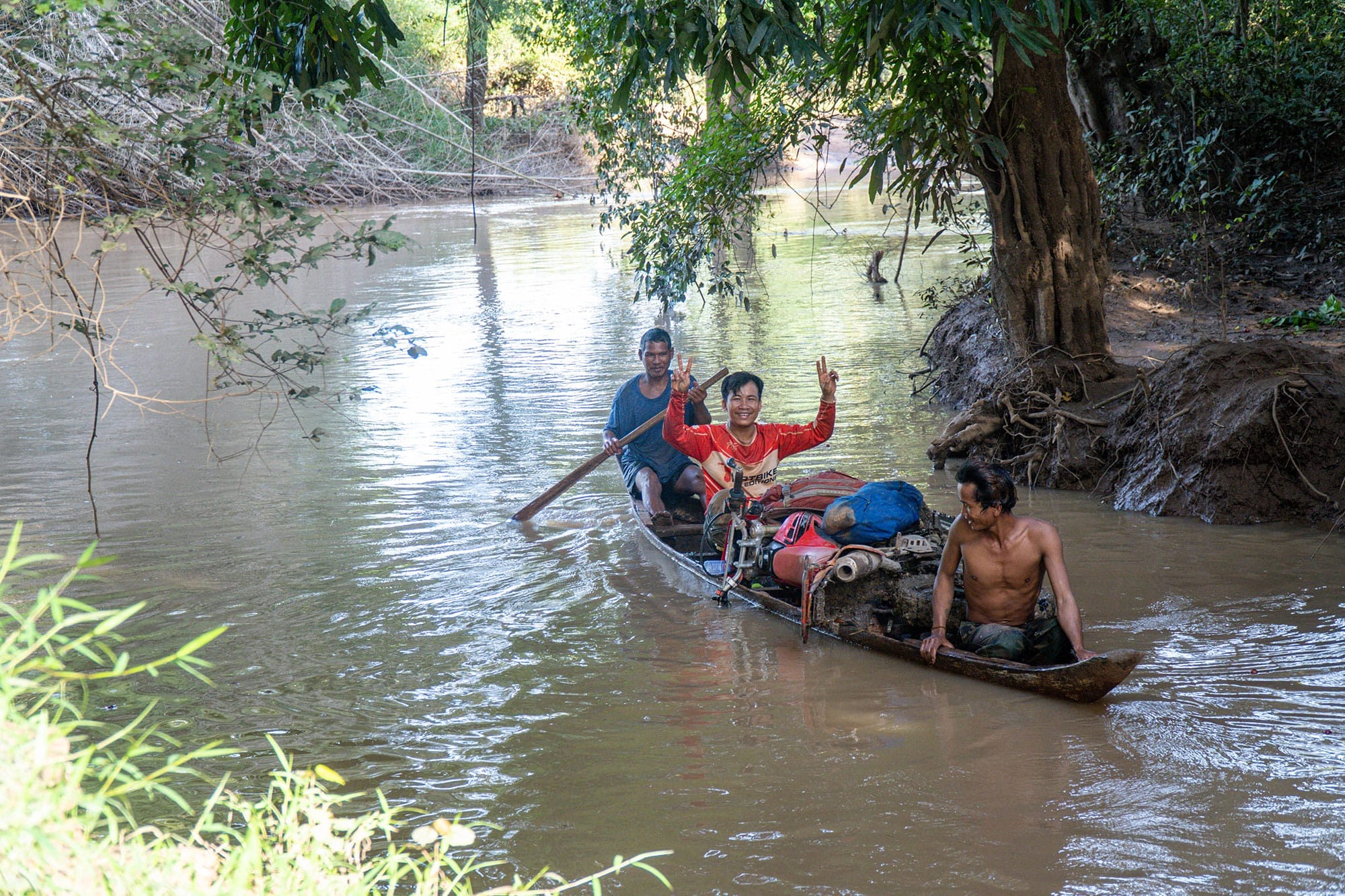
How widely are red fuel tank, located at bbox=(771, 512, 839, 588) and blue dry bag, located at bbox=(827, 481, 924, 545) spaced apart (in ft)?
0.35

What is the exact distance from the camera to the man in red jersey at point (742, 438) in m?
6.16

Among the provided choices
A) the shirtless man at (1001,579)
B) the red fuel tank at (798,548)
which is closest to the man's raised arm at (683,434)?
the red fuel tank at (798,548)

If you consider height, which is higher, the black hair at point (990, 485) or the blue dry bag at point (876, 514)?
the black hair at point (990, 485)

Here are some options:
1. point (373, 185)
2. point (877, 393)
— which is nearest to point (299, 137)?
point (373, 185)

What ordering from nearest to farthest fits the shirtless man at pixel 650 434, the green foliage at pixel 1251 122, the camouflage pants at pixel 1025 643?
1. the camouflage pants at pixel 1025 643
2. the shirtless man at pixel 650 434
3. the green foliage at pixel 1251 122

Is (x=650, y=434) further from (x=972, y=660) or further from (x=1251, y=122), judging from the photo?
(x=1251, y=122)

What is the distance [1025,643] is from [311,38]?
4053mm

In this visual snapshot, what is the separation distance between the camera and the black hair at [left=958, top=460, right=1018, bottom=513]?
454 centimetres

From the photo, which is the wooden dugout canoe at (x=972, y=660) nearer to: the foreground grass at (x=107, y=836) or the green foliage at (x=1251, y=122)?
the foreground grass at (x=107, y=836)

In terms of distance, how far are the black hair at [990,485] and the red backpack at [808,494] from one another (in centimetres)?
114

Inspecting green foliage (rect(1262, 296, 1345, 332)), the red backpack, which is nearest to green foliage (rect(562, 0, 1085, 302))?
the red backpack

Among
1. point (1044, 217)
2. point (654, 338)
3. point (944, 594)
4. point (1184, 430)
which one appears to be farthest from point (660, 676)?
point (1044, 217)

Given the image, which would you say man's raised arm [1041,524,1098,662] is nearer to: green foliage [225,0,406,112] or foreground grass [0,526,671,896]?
foreground grass [0,526,671,896]

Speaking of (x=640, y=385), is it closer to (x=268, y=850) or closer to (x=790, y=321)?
(x=268, y=850)
